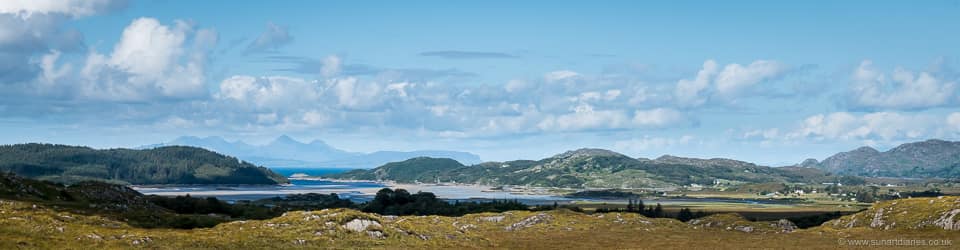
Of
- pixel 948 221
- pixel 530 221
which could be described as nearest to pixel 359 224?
pixel 530 221

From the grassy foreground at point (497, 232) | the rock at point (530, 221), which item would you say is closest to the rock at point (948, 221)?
the grassy foreground at point (497, 232)

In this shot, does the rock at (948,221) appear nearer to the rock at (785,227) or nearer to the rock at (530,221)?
the rock at (785,227)

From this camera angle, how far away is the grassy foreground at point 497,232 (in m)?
80.7

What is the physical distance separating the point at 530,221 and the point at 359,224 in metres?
48.4

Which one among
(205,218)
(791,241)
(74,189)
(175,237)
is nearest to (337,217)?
(175,237)

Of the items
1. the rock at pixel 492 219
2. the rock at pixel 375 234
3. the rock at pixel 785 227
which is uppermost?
the rock at pixel 492 219

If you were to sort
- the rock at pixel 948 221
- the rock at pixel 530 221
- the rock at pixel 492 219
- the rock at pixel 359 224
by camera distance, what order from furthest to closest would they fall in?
the rock at pixel 492 219, the rock at pixel 530 221, the rock at pixel 948 221, the rock at pixel 359 224

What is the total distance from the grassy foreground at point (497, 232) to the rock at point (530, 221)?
20 cm

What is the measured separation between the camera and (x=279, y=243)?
3366 inches

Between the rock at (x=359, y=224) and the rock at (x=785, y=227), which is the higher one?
the rock at (x=359, y=224)

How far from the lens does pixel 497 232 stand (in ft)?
419

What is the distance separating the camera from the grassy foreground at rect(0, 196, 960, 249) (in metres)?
80.7

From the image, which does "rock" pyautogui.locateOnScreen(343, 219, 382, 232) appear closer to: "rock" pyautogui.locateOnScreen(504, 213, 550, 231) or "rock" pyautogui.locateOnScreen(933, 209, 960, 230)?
"rock" pyautogui.locateOnScreen(504, 213, 550, 231)

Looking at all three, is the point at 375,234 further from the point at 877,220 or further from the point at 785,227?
the point at 877,220
